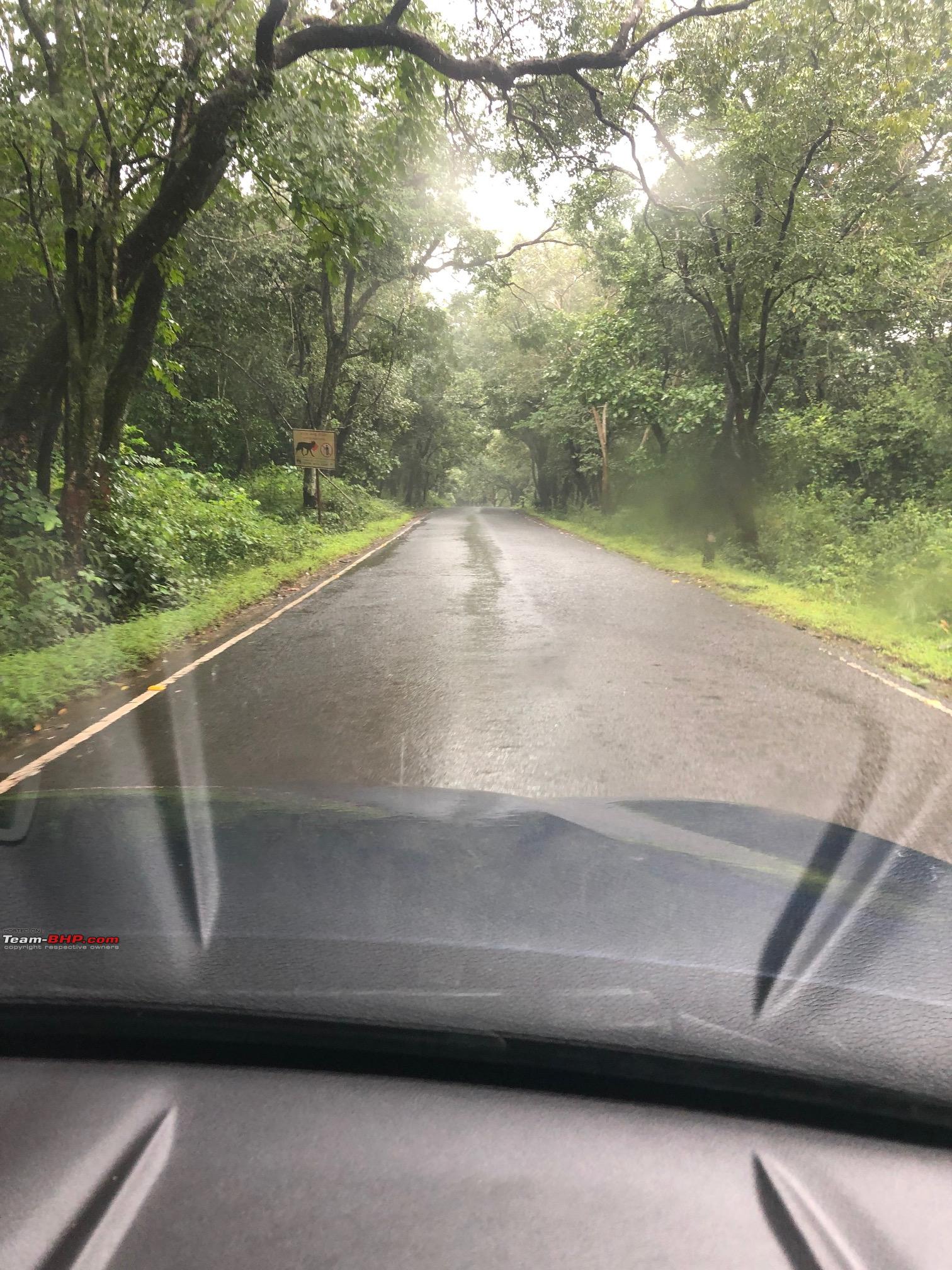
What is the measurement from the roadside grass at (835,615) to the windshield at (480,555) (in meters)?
0.11

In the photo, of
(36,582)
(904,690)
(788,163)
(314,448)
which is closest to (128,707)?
(36,582)

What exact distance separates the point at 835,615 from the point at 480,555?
34.4 ft

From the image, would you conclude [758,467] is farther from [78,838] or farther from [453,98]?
[78,838]

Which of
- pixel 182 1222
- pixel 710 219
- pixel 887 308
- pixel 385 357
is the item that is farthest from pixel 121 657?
pixel 385 357

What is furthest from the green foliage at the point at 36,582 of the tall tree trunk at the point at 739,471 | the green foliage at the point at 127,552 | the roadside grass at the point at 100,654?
the tall tree trunk at the point at 739,471

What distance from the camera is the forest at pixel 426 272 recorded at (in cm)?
970

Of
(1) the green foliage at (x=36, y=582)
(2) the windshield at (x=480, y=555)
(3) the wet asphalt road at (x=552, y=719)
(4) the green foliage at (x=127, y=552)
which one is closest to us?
(2) the windshield at (x=480, y=555)

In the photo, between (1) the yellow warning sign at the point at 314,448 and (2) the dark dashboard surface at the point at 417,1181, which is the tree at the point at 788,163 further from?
(2) the dark dashboard surface at the point at 417,1181

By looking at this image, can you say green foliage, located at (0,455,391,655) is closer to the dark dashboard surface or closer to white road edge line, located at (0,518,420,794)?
white road edge line, located at (0,518,420,794)

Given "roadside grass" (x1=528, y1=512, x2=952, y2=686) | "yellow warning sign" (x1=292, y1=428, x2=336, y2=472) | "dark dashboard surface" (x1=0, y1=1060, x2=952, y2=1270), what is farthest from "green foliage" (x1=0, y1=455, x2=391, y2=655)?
"roadside grass" (x1=528, y1=512, x2=952, y2=686)

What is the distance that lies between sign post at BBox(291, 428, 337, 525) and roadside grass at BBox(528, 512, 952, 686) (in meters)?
9.28

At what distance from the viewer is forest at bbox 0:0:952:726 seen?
9.70 metres

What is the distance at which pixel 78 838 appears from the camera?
8.63ft

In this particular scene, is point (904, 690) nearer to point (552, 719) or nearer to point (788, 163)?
point (552, 719)
